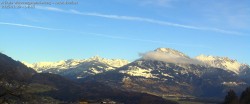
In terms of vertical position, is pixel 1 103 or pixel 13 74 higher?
pixel 13 74

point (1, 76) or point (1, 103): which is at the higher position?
point (1, 76)

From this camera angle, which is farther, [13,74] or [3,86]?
[13,74]

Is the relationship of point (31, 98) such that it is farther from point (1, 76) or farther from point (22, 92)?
point (1, 76)

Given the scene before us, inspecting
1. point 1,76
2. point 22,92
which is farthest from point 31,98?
point 1,76

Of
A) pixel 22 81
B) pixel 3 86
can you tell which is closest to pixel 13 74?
pixel 22 81

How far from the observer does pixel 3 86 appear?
1470 inches

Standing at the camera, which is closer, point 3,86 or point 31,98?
point 3,86

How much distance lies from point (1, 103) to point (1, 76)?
8.89ft

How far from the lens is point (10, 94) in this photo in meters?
39.6

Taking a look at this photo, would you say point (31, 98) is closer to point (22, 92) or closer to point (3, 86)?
point (22, 92)

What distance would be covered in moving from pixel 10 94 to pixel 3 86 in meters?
2.43

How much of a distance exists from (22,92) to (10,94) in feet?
3.74

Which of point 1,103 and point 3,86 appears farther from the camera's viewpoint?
point 1,103

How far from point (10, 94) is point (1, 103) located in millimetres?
1445
